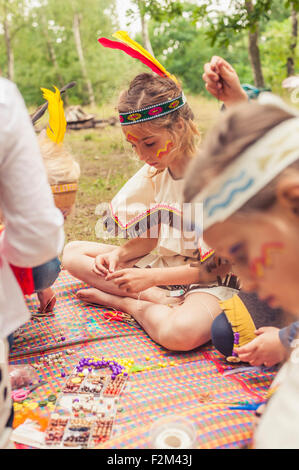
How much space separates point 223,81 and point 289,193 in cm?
109

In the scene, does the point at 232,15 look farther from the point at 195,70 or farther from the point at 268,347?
the point at 195,70

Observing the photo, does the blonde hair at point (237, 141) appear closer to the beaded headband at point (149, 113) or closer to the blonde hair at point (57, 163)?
the blonde hair at point (57, 163)

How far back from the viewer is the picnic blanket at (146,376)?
1.24m

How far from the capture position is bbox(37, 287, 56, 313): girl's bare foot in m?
1.96

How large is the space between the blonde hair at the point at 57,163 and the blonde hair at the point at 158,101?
369 mm

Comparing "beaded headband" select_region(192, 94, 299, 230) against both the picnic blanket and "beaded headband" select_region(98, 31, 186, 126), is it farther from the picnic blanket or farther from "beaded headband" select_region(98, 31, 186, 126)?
"beaded headband" select_region(98, 31, 186, 126)

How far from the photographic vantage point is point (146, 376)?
158 centimetres

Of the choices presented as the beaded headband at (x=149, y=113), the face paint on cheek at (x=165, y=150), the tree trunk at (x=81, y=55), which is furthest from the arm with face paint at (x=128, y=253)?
the tree trunk at (x=81, y=55)

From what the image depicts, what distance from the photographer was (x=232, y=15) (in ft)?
13.5

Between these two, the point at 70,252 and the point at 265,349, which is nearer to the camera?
the point at 265,349

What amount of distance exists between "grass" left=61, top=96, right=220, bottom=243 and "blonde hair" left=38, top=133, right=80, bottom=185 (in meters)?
0.50

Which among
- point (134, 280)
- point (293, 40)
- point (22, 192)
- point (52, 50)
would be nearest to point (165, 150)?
point (134, 280)

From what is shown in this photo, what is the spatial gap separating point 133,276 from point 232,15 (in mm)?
3312

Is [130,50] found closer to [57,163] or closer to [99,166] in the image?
[57,163]
